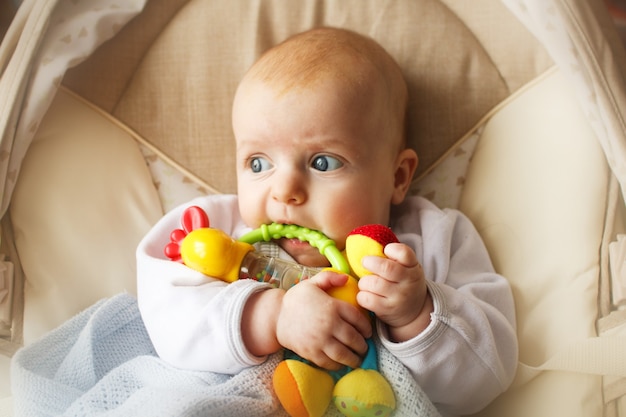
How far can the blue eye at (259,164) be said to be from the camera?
1.13 metres

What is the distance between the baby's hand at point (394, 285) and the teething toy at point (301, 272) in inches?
0.9

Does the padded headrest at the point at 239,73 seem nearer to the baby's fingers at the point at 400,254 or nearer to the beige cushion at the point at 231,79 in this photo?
the beige cushion at the point at 231,79

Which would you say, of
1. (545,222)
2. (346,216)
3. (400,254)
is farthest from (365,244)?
(545,222)

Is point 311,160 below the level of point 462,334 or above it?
above

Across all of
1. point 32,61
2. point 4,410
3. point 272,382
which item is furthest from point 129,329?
point 32,61

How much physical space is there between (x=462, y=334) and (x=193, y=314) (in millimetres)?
393

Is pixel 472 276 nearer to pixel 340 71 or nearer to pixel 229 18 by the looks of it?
pixel 340 71

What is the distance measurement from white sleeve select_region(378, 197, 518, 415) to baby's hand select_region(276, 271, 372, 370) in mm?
54

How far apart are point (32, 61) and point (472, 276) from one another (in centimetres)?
85

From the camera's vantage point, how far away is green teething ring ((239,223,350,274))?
1023mm

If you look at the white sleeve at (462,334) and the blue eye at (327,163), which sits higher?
the blue eye at (327,163)

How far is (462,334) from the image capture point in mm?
944

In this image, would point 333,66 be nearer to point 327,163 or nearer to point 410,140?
point 327,163

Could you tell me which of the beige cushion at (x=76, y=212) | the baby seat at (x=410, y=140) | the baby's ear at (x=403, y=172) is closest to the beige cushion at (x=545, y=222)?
the baby seat at (x=410, y=140)
